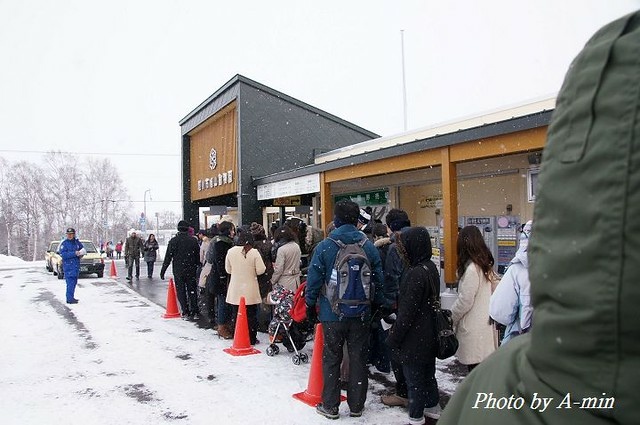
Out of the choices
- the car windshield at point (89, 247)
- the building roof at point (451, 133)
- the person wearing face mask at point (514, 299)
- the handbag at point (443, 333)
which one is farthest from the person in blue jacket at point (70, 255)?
the person wearing face mask at point (514, 299)

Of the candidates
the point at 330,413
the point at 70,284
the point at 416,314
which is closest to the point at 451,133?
the point at 416,314

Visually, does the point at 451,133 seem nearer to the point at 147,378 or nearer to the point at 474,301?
the point at 474,301

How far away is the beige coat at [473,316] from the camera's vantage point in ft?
14.1

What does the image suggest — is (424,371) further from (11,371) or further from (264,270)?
(11,371)

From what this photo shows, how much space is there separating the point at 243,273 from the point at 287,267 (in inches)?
28.7

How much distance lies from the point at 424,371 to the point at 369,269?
1.07 metres

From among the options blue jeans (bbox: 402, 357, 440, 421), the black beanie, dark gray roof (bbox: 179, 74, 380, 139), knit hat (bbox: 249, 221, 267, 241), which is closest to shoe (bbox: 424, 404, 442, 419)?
blue jeans (bbox: 402, 357, 440, 421)

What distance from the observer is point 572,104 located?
659mm

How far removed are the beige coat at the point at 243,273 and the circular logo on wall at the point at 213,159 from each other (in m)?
12.0

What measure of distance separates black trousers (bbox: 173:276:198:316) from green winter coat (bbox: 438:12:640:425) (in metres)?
9.54

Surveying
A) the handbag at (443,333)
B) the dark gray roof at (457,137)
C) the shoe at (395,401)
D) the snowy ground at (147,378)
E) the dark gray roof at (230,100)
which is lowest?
the snowy ground at (147,378)

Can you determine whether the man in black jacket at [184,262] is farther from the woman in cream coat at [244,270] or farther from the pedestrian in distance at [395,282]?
the pedestrian in distance at [395,282]

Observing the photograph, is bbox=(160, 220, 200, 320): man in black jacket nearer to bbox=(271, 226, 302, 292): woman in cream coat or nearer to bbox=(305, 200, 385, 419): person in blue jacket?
bbox=(271, 226, 302, 292): woman in cream coat

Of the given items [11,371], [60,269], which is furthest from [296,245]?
[60,269]
